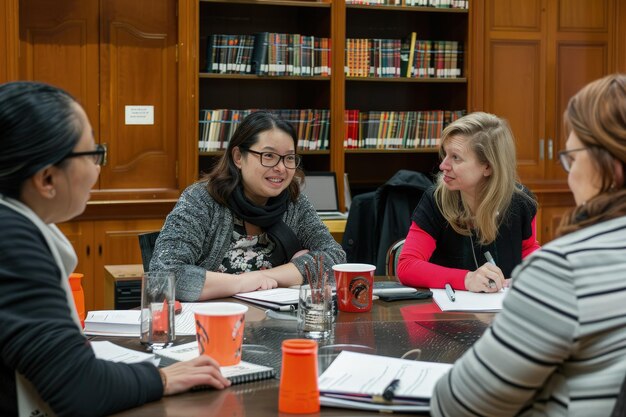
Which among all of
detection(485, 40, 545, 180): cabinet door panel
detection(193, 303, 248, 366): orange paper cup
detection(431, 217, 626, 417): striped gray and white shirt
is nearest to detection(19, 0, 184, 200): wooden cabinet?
detection(485, 40, 545, 180): cabinet door panel

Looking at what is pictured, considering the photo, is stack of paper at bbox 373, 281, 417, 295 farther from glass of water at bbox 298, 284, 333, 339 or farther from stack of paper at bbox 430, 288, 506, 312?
glass of water at bbox 298, 284, 333, 339

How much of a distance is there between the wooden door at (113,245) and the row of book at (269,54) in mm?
996

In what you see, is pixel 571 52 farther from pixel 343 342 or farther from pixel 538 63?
pixel 343 342

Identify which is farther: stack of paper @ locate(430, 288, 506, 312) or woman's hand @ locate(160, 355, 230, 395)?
stack of paper @ locate(430, 288, 506, 312)

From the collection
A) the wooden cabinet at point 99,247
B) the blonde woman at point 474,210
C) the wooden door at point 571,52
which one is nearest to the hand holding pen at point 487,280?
the blonde woman at point 474,210

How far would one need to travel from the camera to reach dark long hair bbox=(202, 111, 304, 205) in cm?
270

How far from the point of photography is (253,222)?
8.81 ft

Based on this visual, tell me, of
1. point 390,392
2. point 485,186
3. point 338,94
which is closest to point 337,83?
point 338,94

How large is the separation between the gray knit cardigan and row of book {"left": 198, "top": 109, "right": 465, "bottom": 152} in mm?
1984

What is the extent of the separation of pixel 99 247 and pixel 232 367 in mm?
3119

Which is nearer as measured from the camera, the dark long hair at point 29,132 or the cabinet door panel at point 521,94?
the dark long hair at point 29,132

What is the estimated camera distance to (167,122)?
4.64 metres

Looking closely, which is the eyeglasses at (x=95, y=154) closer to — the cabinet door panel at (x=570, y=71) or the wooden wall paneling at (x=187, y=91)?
the wooden wall paneling at (x=187, y=91)

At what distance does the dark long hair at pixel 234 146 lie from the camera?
2.70 meters
